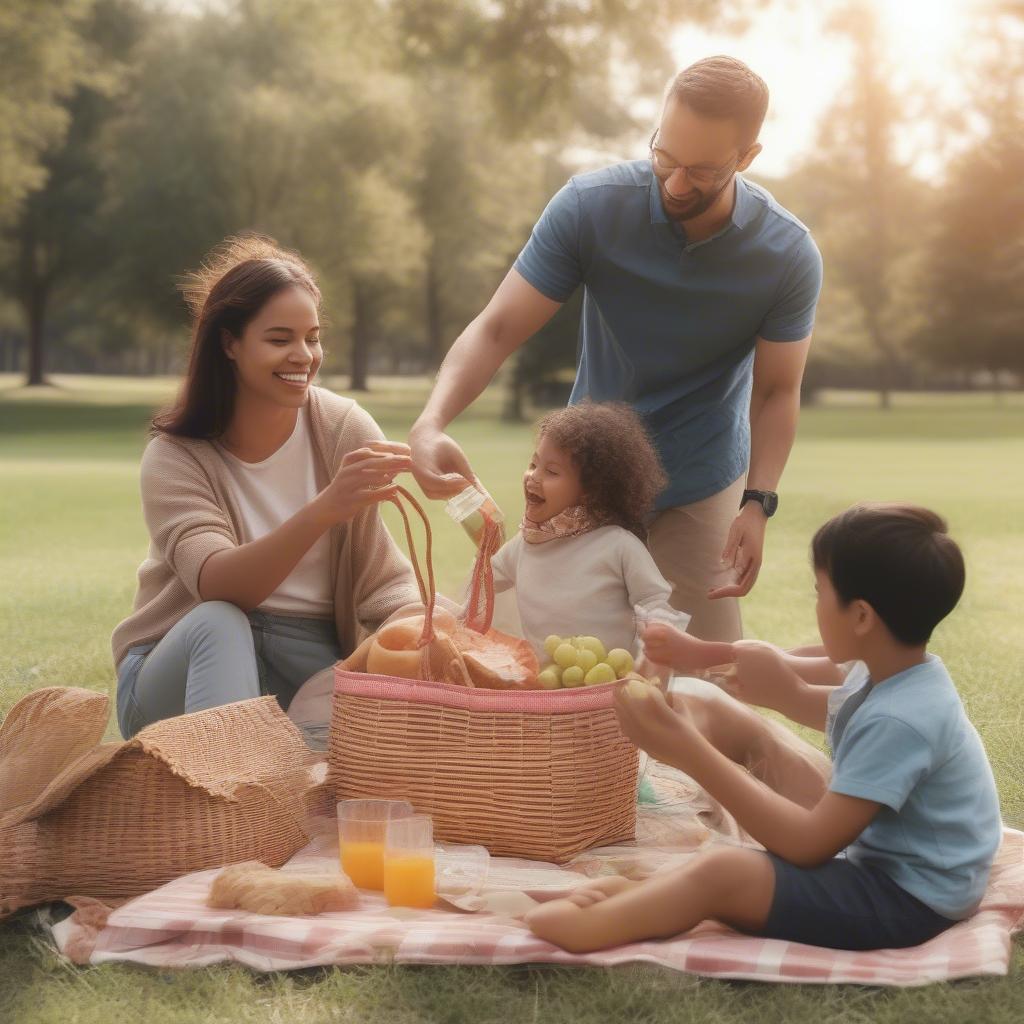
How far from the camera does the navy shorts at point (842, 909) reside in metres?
3.04

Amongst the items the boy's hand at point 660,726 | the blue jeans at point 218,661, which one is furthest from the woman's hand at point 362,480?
the boy's hand at point 660,726

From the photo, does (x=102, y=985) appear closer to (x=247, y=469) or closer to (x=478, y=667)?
(x=478, y=667)

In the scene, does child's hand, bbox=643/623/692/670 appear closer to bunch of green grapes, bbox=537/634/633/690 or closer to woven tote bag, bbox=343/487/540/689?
bunch of green grapes, bbox=537/634/633/690

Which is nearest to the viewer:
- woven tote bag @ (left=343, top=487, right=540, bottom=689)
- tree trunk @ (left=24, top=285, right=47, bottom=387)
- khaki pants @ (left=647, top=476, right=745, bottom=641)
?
woven tote bag @ (left=343, top=487, right=540, bottom=689)

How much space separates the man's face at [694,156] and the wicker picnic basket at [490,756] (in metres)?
1.33

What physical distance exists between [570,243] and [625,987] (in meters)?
2.35

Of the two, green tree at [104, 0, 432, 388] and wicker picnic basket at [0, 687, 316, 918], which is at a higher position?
green tree at [104, 0, 432, 388]

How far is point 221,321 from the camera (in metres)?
4.26

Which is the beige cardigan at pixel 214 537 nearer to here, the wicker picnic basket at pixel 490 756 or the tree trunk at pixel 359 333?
the wicker picnic basket at pixel 490 756

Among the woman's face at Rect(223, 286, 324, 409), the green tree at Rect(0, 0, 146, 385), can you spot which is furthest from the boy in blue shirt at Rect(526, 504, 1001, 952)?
the green tree at Rect(0, 0, 146, 385)

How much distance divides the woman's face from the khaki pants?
1228 millimetres

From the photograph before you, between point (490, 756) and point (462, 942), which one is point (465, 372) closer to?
point (490, 756)

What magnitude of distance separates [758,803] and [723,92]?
1920mm

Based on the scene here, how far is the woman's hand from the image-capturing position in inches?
149
